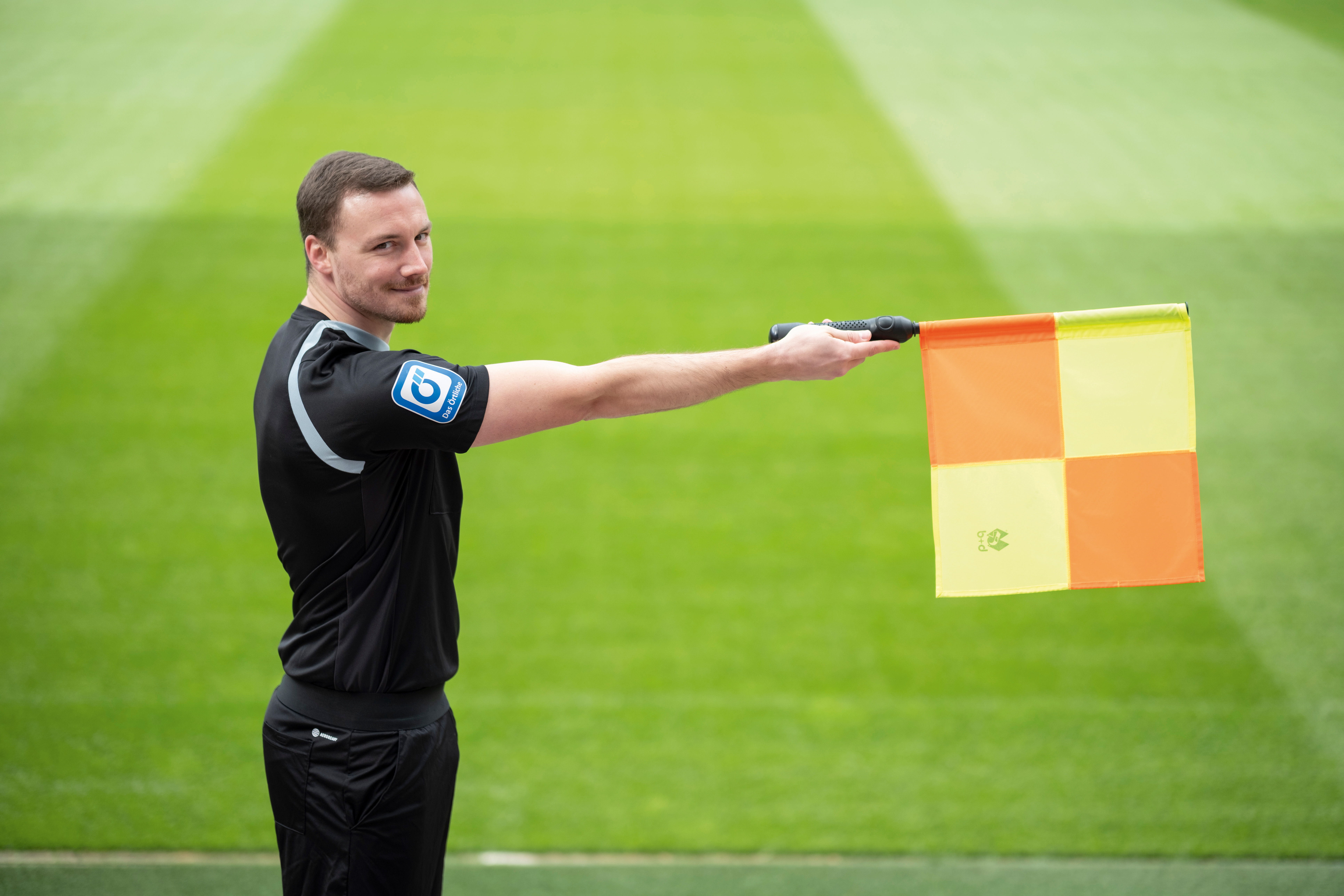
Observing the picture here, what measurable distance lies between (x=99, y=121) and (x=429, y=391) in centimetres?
1145

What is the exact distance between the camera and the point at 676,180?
11273 mm

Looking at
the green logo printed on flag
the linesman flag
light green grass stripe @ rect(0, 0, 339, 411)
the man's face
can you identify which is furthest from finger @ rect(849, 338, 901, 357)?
light green grass stripe @ rect(0, 0, 339, 411)

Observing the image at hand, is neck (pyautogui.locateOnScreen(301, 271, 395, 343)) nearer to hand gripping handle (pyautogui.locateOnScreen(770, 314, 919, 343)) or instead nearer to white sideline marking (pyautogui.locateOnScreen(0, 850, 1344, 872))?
hand gripping handle (pyautogui.locateOnScreen(770, 314, 919, 343))

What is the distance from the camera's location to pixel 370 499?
2.31 metres

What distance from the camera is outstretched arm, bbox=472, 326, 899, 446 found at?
2248 mm

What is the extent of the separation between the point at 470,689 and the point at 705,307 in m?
4.42

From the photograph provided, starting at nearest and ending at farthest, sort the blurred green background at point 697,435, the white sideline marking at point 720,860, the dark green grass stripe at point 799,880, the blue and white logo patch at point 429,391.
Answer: the blue and white logo patch at point 429,391 → the dark green grass stripe at point 799,880 → the white sideline marking at point 720,860 → the blurred green background at point 697,435

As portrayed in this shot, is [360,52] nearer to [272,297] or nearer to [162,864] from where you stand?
[272,297]

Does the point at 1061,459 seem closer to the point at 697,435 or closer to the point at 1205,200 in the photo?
the point at 697,435

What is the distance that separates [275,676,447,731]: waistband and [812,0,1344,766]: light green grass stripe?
4.27 m

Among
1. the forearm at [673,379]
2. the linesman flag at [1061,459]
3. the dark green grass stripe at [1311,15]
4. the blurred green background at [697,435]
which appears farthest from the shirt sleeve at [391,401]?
the dark green grass stripe at [1311,15]

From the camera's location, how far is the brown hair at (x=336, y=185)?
2.31 metres

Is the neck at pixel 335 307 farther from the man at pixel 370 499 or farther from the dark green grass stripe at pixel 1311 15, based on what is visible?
the dark green grass stripe at pixel 1311 15

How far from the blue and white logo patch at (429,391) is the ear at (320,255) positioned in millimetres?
344
